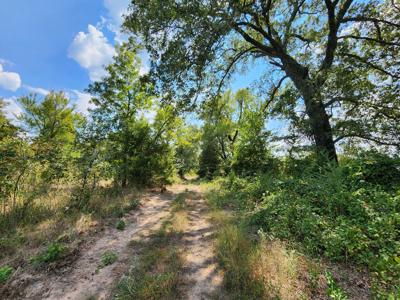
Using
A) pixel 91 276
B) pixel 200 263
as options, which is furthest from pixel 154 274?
pixel 91 276

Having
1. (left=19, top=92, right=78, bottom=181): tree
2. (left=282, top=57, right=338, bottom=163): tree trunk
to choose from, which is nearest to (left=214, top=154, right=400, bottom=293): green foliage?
(left=282, top=57, right=338, bottom=163): tree trunk

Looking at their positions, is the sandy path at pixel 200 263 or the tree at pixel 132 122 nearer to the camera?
the sandy path at pixel 200 263

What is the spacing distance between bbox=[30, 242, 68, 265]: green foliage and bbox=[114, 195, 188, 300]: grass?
1.28 metres

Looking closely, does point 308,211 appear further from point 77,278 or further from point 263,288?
point 77,278

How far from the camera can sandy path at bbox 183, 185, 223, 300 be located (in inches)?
105

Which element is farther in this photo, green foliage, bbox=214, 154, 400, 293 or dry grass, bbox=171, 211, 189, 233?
dry grass, bbox=171, 211, 189, 233

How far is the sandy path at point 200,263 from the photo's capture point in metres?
2.68

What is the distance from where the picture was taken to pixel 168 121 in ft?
35.9

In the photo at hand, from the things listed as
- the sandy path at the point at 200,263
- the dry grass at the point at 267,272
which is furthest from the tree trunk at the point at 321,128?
the dry grass at the point at 267,272

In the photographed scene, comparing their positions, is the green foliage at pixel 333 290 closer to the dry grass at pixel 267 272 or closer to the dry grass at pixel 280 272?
the dry grass at pixel 267 272

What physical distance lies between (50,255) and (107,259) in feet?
3.23

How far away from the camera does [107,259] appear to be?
3498 millimetres

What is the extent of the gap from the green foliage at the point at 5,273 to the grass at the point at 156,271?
5.85 ft

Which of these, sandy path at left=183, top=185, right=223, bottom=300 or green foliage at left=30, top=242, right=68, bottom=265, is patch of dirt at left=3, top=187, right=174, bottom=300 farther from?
sandy path at left=183, top=185, right=223, bottom=300
